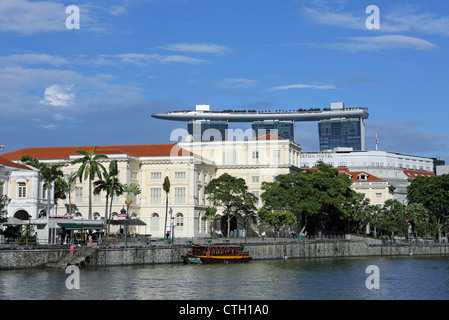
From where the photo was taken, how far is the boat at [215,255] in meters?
69.8

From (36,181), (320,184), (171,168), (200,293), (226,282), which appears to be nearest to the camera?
(200,293)

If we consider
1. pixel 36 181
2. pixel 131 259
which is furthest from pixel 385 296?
pixel 36 181

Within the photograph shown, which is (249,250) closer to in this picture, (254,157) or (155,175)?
(155,175)

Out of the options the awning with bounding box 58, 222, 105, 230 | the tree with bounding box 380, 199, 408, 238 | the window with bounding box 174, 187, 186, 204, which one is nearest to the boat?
the awning with bounding box 58, 222, 105, 230

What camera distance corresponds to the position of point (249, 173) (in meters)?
114

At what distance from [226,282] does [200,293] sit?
669 centimetres

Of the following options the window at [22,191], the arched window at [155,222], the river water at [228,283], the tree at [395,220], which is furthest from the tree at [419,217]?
the window at [22,191]

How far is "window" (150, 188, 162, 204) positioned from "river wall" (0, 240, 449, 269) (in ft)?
97.9

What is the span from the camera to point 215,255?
2825 inches

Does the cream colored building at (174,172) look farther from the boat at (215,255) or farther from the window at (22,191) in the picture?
the boat at (215,255)

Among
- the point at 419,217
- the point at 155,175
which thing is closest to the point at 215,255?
the point at 155,175

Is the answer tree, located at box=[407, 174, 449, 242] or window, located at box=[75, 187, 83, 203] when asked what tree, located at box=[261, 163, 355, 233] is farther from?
window, located at box=[75, 187, 83, 203]

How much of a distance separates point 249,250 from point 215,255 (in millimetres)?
6973
